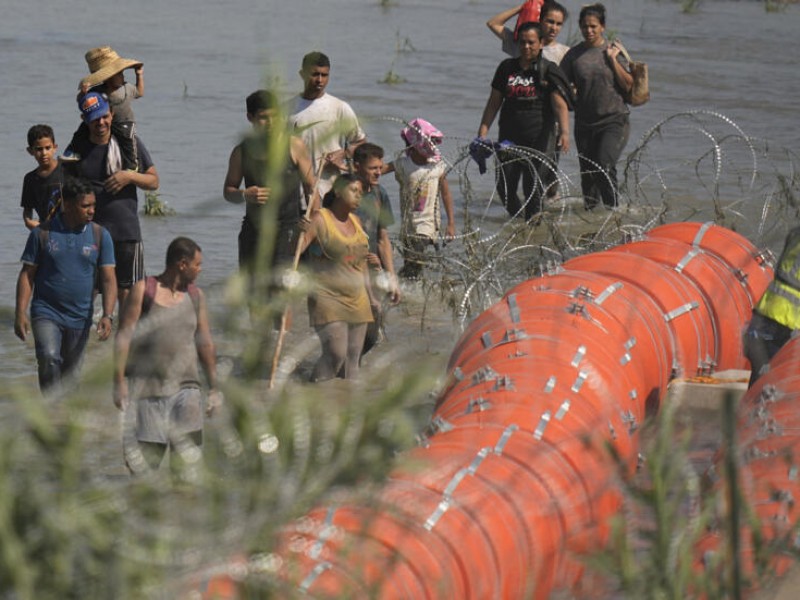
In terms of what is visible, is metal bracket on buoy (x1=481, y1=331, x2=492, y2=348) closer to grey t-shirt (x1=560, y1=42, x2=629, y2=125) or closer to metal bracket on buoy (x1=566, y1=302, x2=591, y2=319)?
metal bracket on buoy (x1=566, y1=302, x2=591, y2=319)

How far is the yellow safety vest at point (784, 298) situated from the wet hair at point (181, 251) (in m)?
2.53

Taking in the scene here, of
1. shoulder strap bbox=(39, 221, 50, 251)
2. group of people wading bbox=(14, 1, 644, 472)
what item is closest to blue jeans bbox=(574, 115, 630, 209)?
group of people wading bbox=(14, 1, 644, 472)

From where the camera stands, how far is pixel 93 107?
30.5 ft

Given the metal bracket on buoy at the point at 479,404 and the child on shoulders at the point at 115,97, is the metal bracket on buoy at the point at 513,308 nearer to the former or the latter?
the metal bracket on buoy at the point at 479,404

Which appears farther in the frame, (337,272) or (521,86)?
(521,86)

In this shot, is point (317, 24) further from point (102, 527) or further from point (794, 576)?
point (102, 527)

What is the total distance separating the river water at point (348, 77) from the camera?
614 inches

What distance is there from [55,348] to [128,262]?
1590 mm

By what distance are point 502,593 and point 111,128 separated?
4.83 m

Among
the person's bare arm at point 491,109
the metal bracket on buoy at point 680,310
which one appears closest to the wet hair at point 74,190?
the metal bracket on buoy at point 680,310

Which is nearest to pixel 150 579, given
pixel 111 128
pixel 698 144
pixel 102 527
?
pixel 102 527

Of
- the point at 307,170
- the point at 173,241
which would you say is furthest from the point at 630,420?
the point at 307,170

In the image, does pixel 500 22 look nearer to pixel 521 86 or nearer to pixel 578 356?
pixel 521 86

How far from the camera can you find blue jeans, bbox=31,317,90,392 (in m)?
8.28
